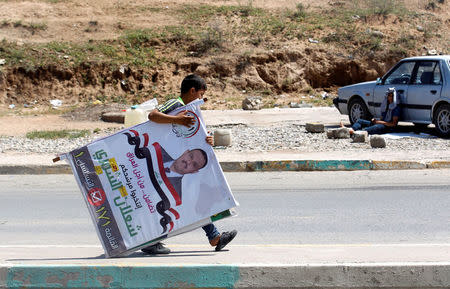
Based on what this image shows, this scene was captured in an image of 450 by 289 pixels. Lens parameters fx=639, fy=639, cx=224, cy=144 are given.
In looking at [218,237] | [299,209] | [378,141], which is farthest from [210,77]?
[218,237]

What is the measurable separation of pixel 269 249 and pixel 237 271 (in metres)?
1.02

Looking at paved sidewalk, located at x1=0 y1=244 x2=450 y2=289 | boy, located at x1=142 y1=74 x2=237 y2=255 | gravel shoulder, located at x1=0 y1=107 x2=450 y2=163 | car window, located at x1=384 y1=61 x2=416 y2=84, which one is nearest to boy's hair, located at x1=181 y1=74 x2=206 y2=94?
boy, located at x1=142 y1=74 x2=237 y2=255

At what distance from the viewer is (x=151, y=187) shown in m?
5.15

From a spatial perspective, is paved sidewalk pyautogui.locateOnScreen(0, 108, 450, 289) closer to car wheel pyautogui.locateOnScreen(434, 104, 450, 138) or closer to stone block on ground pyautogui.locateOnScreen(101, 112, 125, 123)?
car wheel pyautogui.locateOnScreen(434, 104, 450, 138)

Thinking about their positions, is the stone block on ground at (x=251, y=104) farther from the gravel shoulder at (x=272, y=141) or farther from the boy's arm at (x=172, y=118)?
the boy's arm at (x=172, y=118)

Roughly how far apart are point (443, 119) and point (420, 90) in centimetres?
82

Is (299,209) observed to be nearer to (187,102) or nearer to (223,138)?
(187,102)

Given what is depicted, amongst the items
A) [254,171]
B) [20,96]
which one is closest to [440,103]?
[254,171]

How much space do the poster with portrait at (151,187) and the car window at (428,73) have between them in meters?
10.0

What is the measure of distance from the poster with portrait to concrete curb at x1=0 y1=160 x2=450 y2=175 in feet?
20.4

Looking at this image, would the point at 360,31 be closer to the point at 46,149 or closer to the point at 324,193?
the point at 46,149

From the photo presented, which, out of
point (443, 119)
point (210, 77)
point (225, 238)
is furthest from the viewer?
point (210, 77)

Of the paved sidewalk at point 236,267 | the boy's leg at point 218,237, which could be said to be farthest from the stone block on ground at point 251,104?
the boy's leg at point 218,237

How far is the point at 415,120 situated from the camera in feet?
46.8
